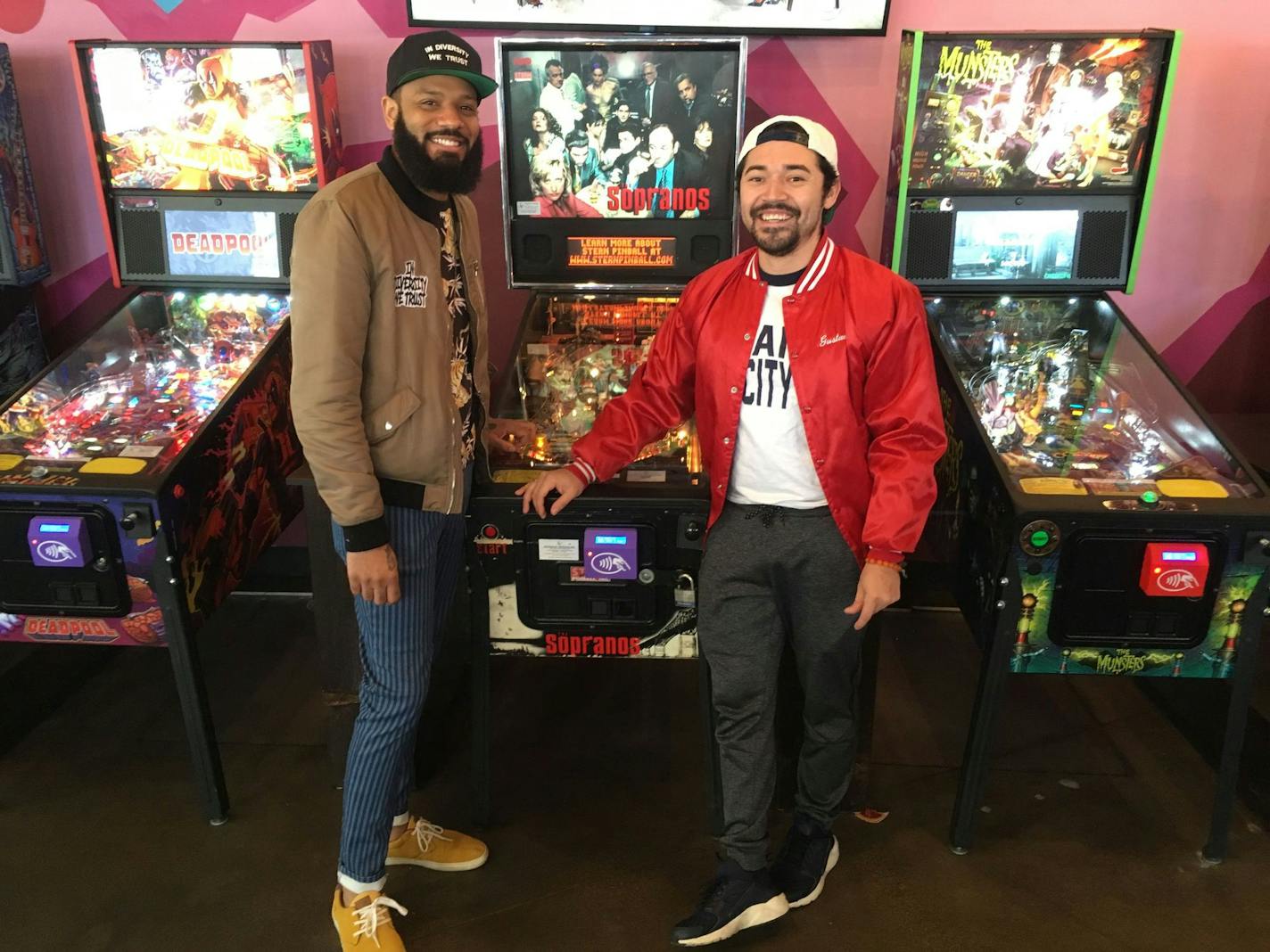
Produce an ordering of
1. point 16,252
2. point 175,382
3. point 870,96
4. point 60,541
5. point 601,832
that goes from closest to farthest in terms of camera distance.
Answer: point 60,541
point 601,832
point 175,382
point 16,252
point 870,96

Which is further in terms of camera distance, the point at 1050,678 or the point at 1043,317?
the point at 1050,678

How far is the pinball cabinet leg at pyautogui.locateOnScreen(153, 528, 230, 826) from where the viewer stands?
6.91 ft

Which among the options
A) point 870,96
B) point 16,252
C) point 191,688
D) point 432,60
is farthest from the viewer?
point 870,96

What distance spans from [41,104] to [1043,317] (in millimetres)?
3081

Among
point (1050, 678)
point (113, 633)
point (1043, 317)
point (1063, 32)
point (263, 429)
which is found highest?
point (1063, 32)

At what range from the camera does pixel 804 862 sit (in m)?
2.11

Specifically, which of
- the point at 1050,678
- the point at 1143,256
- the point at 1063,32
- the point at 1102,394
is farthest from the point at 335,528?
the point at 1143,256

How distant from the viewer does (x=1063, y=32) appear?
2.34 metres

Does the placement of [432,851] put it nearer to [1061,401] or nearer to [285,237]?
[285,237]

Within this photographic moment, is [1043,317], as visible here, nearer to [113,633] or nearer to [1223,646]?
[1223,646]

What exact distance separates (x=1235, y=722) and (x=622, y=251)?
179 cm

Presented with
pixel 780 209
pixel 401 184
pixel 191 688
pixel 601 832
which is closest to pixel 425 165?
pixel 401 184

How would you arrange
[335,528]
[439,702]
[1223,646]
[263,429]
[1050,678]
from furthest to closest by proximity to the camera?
[1050,678] → [439,702] → [263,429] → [1223,646] → [335,528]

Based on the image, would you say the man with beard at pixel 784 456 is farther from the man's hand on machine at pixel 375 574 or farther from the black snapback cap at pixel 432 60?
the black snapback cap at pixel 432 60
